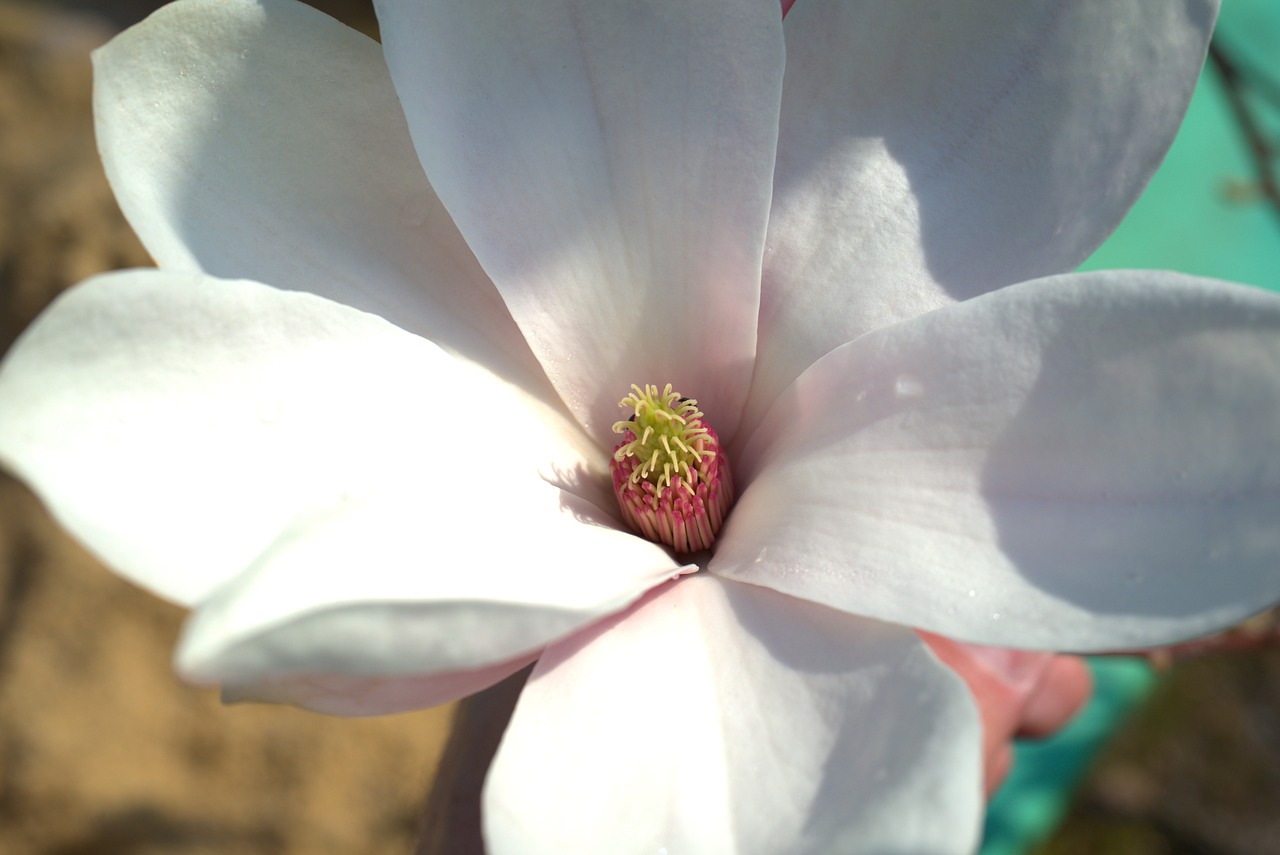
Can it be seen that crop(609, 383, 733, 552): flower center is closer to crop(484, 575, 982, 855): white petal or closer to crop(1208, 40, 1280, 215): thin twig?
crop(484, 575, 982, 855): white petal

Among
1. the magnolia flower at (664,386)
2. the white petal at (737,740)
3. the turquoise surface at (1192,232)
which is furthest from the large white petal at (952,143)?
the turquoise surface at (1192,232)

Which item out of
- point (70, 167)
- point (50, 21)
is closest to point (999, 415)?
point (70, 167)

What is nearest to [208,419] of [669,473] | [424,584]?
[424,584]

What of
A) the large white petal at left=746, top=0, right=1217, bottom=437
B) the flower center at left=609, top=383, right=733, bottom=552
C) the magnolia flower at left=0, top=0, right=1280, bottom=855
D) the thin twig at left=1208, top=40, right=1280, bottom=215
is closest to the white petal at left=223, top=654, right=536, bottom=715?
the magnolia flower at left=0, top=0, right=1280, bottom=855

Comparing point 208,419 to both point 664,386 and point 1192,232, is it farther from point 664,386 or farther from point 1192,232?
point 1192,232

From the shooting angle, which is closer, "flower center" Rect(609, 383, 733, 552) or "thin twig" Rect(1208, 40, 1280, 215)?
"flower center" Rect(609, 383, 733, 552)

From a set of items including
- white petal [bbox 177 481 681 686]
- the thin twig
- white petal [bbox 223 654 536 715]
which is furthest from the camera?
the thin twig

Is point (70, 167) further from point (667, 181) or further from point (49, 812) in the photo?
point (667, 181)
